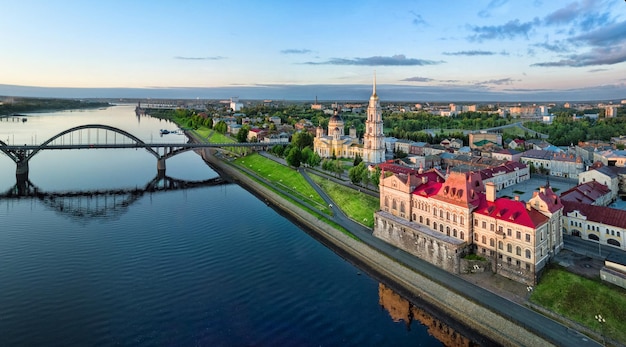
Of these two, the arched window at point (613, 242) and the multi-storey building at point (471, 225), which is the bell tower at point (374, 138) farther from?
the arched window at point (613, 242)

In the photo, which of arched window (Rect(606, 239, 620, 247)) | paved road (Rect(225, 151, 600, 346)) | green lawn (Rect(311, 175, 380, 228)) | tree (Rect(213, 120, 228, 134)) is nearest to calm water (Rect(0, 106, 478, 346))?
paved road (Rect(225, 151, 600, 346))

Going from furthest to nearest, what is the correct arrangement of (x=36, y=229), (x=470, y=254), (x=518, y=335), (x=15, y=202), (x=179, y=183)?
(x=179, y=183) → (x=15, y=202) → (x=36, y=229) → (x=470, y=254) → (x=518, y=335)

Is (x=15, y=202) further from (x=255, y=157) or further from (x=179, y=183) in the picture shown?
(x=255, y=157)

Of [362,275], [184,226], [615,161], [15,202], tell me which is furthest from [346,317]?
[615,161]

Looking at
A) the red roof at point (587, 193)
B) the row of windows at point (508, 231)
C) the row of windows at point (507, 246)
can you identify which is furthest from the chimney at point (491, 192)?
the red roof at point (587, 193)

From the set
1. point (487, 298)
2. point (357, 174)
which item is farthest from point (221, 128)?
point (487, 298)

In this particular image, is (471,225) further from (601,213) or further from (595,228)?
(601,213)
